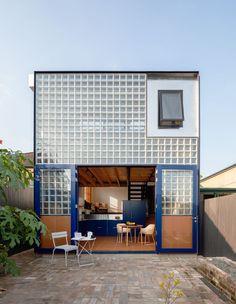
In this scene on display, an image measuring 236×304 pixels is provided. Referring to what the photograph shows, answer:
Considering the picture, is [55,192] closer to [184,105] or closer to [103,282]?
[103,282]

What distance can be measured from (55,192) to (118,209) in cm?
1114

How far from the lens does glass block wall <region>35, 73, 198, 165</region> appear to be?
25.7 ft

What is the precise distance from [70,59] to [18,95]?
2728 millimetres

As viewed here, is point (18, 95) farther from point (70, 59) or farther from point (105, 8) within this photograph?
point (105, 8)

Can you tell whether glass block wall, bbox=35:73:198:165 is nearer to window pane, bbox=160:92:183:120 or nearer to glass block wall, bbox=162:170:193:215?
glass block wall, bbox=162:170:193:215

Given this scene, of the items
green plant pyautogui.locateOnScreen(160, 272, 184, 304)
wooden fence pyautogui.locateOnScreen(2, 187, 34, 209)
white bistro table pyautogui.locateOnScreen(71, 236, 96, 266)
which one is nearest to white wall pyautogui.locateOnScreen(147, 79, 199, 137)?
white bistro table pyautogui.locateOnScreen(71, 236, 96, 266)

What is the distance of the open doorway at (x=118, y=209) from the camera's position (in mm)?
9516

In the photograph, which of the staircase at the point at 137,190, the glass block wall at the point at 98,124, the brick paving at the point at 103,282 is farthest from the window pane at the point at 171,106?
the staircase at the point at 137,190

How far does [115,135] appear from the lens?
788 centimetres

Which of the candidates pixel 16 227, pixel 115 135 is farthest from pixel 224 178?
pixel 16 227

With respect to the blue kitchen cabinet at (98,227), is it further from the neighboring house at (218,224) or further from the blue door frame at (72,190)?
the neighboring house at (218,224)

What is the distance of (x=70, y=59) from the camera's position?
26.1 feet

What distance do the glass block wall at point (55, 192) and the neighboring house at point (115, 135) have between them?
0.03 metres

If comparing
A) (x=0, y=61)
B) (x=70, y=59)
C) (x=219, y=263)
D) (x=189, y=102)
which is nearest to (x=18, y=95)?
(x=0, y=61)
